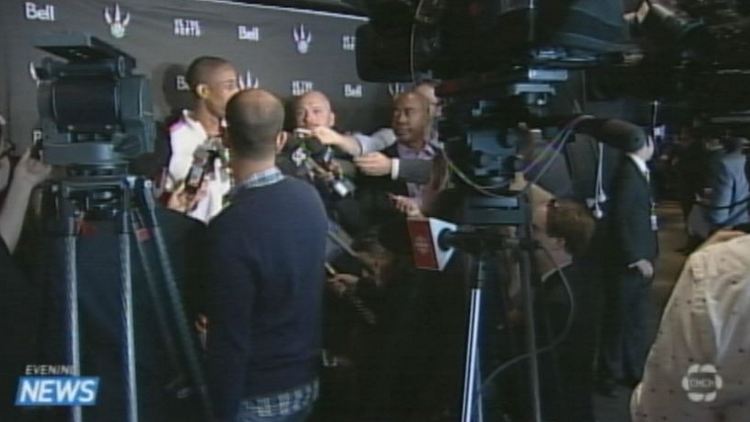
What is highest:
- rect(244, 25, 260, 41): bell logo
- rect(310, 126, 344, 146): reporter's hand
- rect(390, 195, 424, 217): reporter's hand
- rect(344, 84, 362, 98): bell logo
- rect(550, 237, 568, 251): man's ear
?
rect(244, 25, 260, 41): bell logo

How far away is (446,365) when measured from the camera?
1.41 metres

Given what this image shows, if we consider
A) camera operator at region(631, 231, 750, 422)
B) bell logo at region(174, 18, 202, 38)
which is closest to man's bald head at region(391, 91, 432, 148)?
bell logo at region(174, 18, 202, 38)

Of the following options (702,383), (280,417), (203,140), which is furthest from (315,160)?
(702,383)

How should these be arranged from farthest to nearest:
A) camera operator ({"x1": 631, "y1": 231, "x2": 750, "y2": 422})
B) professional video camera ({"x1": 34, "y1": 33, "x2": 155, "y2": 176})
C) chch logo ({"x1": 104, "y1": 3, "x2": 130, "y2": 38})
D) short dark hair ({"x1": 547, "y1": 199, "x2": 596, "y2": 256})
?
short dark hair ({"x1": 547, "y1": 199, "x2": 596, "y2": 256}), chch logo ({"x1": 104, "y1": 3, "x2": 130, "y2": 38}), professional video camera ({"x1": 34, "y1": 33, "x2": 155, "y2": 176}), camera operator ({"x1": 631, "y1": 231, "x2": 750, "y2": 422})

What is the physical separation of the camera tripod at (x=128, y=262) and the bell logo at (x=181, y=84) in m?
0.15

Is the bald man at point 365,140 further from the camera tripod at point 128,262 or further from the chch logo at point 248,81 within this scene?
the camera tripod at point 128,262

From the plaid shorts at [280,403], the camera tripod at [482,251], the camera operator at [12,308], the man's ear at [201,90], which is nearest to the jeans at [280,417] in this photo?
the plaid shorts at [280,403]

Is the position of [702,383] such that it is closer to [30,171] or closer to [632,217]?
[632,217]

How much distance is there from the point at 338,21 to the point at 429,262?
0.40 metres

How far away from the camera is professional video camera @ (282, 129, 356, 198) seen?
3.81 feet

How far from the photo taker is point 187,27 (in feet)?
3.89

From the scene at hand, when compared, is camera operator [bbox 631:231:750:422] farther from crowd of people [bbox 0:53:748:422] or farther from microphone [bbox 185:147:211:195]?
microphone [bbox 185:147:211:195]

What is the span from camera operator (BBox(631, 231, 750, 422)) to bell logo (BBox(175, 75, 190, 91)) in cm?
81

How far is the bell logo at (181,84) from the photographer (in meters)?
1.19
